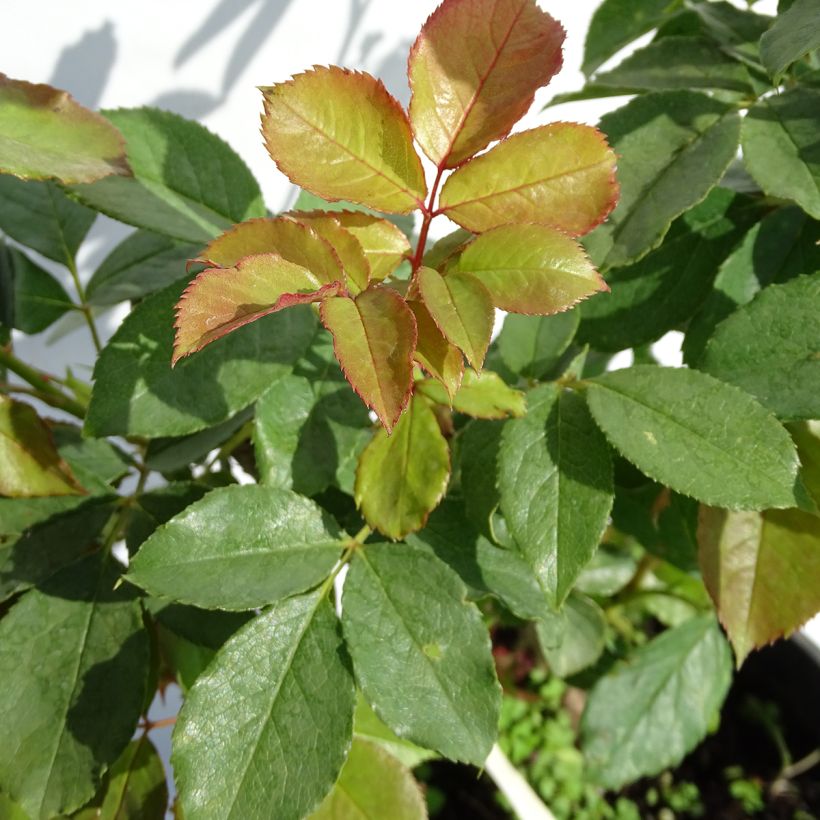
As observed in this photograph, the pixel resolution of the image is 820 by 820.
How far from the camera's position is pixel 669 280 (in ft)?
1.68

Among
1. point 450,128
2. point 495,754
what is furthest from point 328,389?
point 495,754

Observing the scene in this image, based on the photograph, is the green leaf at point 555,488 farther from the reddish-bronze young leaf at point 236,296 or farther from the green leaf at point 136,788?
the green leaf at point 136,788

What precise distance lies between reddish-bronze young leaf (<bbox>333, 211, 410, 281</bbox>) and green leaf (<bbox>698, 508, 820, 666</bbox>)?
0.23 meters

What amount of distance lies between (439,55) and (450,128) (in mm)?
29

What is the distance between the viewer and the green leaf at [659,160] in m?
0.42

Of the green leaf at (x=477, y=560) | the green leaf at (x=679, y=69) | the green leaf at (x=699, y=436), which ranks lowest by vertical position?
the green leaf at (x=477, y=560)

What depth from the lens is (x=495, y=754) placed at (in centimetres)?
71

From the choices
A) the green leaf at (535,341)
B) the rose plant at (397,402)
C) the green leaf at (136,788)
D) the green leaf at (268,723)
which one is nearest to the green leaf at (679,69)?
the rose plant at (397,402)

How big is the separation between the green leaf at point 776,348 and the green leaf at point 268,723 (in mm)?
234

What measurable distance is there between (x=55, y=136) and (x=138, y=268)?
0.19 metres

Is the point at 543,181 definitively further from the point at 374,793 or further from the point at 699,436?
the point at 374,793

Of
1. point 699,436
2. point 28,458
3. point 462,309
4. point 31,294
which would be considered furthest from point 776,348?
point 31,294

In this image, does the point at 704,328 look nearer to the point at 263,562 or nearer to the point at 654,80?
the point at 654,80

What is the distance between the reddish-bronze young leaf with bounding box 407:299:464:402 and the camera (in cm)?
34
